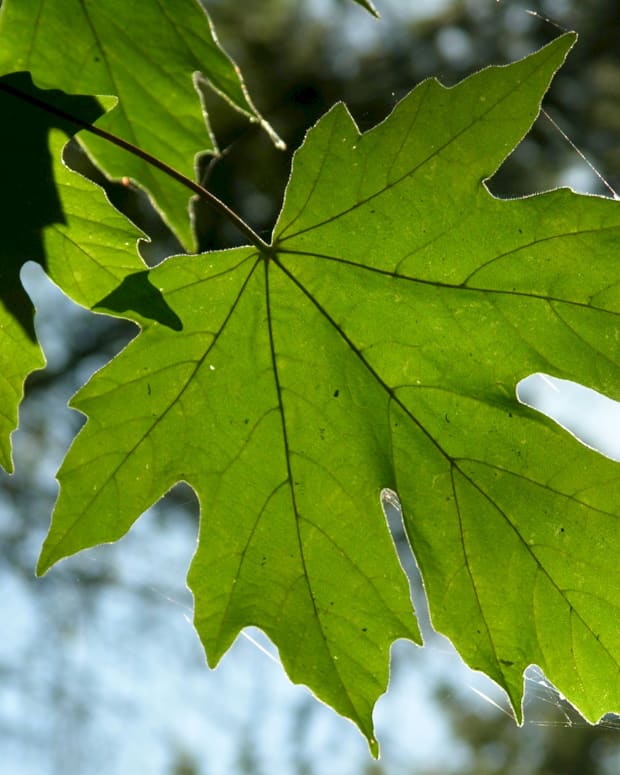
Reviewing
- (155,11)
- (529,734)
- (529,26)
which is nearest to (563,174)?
(529,26)

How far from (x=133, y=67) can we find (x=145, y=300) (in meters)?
0.54

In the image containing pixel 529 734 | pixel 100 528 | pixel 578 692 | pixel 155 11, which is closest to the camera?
pixel 578 692

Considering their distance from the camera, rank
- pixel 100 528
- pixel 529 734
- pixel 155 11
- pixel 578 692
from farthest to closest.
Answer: pixel 529 734 → pixel 155 11 → pixel 100 528 → pixel 578 692

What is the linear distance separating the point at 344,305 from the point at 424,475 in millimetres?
281

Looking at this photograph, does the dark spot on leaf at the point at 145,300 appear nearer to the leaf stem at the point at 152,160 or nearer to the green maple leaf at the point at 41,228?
the green maple leaf at the point at 41,228

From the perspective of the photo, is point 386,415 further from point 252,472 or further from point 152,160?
point 152,160

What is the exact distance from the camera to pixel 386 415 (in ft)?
4.70

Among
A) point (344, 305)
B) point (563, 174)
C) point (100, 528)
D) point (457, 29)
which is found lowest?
point (563, 174)

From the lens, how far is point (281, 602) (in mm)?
1411

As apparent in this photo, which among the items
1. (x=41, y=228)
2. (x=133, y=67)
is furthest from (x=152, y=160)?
(x=133, y=67)

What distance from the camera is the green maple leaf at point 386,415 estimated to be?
4.14ft

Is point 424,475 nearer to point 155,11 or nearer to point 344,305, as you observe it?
point 344,305

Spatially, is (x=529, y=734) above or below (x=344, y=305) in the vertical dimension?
below

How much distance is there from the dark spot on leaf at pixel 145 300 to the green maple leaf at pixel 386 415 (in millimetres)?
68
